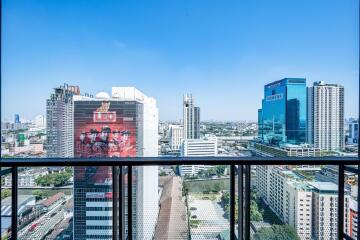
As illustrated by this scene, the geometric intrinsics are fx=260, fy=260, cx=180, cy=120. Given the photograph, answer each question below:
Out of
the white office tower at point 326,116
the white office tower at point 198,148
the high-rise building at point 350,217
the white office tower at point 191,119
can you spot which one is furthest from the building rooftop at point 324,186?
the white office tower at point 191,119

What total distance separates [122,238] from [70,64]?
156cm

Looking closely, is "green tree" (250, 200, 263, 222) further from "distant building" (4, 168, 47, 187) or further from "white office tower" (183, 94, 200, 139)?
"distant building" (4, 168, 47, 187)

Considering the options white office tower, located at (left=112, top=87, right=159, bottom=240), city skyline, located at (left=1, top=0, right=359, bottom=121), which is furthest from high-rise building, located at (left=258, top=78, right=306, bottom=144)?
white office tower, located at (left=112, top=87, right=159, bottom=240)

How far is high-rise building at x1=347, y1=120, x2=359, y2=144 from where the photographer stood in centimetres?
220

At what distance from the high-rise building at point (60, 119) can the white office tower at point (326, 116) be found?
210 cm

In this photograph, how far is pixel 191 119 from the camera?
7.71 feet

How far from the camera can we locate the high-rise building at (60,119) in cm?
221

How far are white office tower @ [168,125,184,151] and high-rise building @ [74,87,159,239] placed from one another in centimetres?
14

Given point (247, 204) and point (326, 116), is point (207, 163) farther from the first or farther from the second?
point (326, 116)

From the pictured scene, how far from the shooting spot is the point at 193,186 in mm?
2100

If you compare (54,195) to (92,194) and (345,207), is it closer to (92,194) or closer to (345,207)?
(92,194)

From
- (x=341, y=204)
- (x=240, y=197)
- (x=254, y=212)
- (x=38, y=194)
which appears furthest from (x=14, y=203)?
(x=341, y=204)

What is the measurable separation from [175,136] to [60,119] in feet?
3.32

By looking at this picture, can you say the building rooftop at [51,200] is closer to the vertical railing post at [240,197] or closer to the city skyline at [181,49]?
the city skyline at [181,49]
